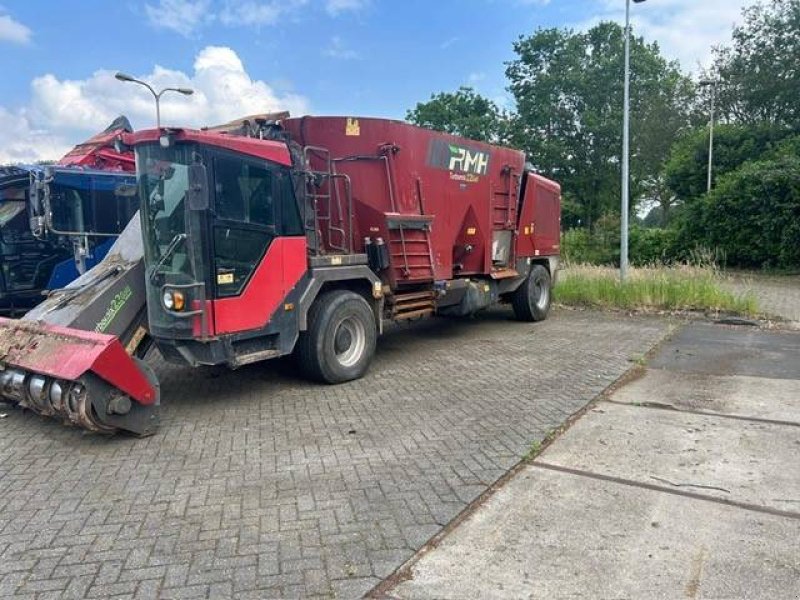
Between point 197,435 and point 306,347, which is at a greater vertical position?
point 306,347

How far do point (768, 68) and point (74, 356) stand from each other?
103ft

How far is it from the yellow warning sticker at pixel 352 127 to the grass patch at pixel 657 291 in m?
7.85

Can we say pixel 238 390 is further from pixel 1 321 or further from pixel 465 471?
pixel 465 471

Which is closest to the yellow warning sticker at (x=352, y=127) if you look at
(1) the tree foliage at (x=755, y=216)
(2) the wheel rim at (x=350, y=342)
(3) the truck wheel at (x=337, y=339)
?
(3) the truck wheel at (x=337, y=339)

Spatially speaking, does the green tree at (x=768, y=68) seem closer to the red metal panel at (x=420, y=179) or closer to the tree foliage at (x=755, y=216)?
the tree foliage at (x=755, y=216)

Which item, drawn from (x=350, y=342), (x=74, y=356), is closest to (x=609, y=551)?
(x=74, y=356)

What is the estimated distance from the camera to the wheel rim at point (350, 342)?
22.5ft

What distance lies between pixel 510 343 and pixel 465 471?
16.5 ft

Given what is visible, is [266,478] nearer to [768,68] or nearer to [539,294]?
[539,294]

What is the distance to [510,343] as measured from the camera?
9.20 metres

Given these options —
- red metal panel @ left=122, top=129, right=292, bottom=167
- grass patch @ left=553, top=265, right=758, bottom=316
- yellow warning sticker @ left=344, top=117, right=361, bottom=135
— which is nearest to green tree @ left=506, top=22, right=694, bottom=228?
grass patch @ left=553, top=265, right=758, bottom=316

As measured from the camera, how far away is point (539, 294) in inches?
450

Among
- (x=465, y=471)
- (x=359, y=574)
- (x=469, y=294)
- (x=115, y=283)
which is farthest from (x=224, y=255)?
(x=469, y=294)

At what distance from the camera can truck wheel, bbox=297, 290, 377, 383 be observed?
21.4 feet
